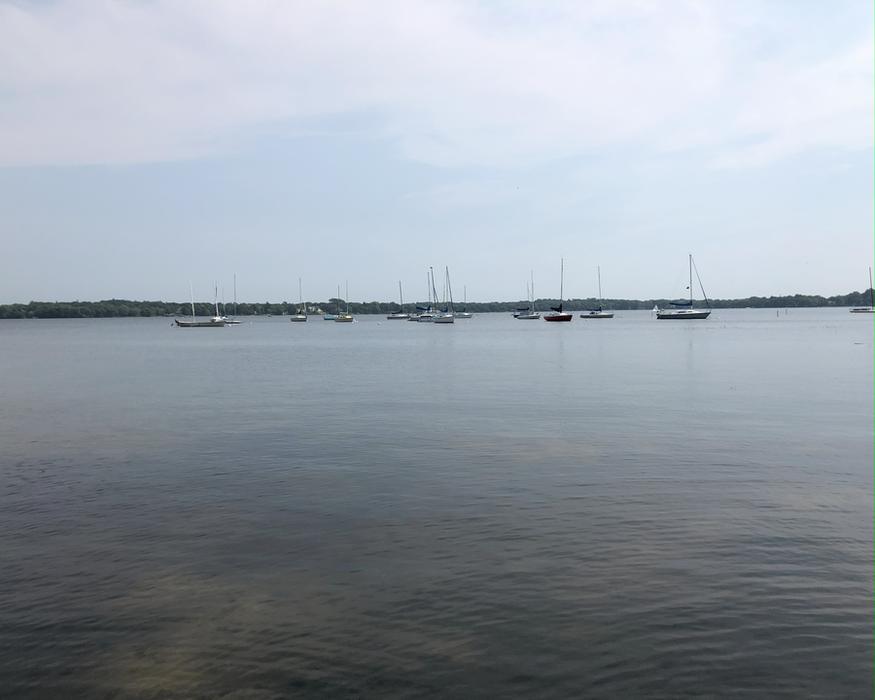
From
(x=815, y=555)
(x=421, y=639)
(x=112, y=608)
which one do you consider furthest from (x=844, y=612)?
(x=112, y=608)

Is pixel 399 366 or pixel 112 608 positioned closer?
pixel 112 608

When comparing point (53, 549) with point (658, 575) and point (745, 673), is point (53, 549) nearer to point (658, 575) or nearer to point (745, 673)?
point (658, 575)

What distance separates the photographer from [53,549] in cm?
1645

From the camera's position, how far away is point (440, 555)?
618 inches

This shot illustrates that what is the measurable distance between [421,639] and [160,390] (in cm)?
4420

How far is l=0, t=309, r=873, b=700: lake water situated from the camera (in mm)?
11000

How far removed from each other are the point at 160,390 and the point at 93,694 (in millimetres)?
43621

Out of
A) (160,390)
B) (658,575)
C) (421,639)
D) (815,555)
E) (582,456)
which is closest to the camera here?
(421,639)

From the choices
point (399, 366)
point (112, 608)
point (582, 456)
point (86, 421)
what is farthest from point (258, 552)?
point (399, 366)

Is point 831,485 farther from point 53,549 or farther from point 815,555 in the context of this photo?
point 53,549

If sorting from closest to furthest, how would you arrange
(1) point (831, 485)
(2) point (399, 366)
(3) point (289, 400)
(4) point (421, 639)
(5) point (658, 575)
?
(4) point (421, 639)
(5) point (658, 575)
(1) point (831, 485)
(3) point (289, 400)
(2) point (399, 366)

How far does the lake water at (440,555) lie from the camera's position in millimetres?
11000

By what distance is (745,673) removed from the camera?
10766mm

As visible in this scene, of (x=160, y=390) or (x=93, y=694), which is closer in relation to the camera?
(x=93, y=694)
